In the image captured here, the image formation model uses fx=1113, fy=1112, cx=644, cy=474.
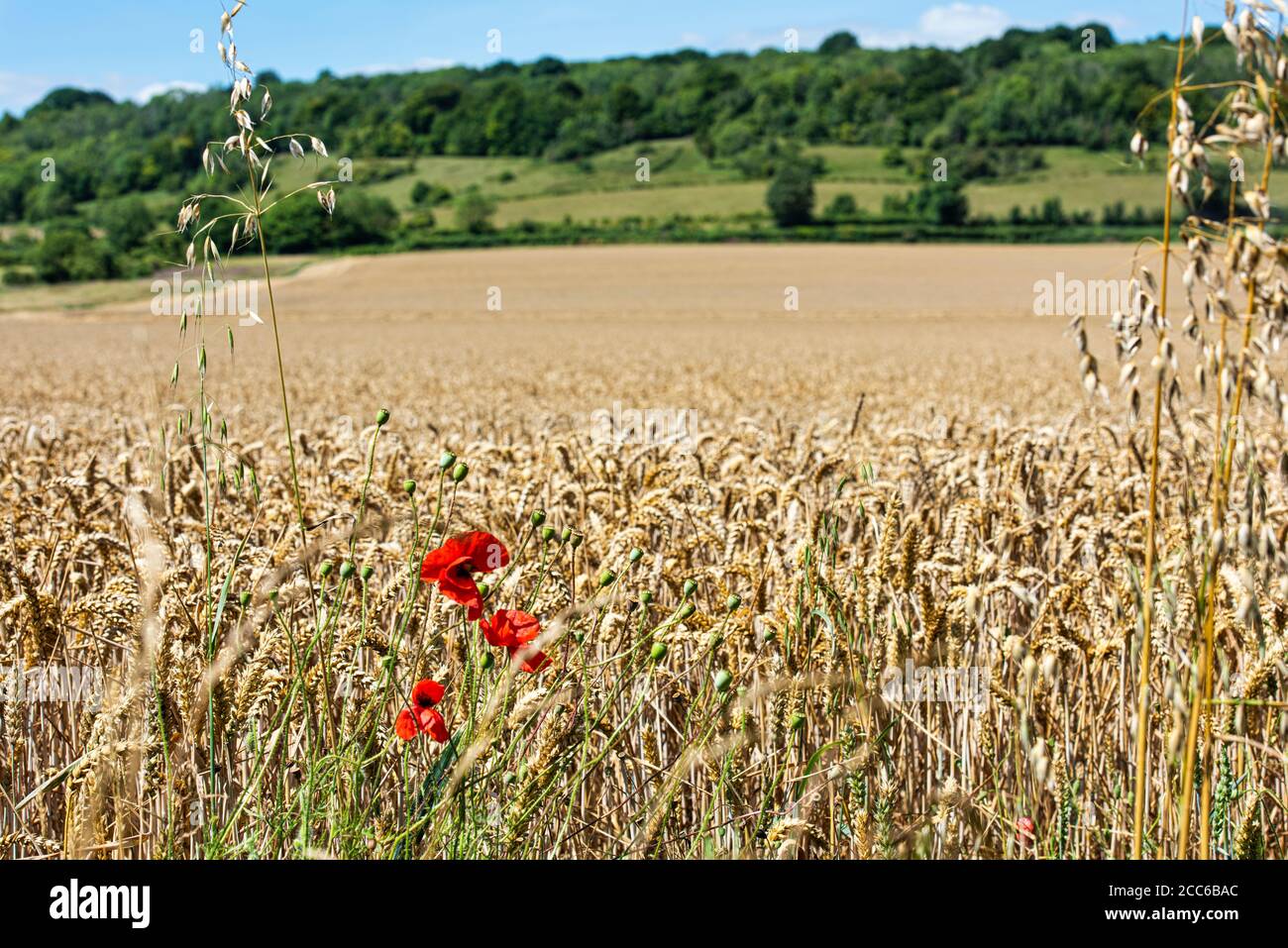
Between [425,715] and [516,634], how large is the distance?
240 mm

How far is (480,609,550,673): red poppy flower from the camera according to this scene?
6.89ft

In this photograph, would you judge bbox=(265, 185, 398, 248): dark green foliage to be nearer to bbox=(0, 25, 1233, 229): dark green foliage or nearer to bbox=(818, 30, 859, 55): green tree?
bbox=(0, 25, 1233, 229): dark green foliage

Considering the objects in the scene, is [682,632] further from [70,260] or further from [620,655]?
[70,260]

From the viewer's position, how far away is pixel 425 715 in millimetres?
2160

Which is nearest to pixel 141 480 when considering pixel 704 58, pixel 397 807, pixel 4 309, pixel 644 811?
pixel 397 807

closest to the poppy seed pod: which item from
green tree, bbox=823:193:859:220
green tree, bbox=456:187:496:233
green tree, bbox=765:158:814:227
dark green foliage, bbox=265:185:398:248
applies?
dark green foliage, bbox=265:185:398:248

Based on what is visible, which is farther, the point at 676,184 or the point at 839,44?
the point at 839,44

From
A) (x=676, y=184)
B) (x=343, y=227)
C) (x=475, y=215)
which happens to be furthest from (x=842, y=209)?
(x=343, y=227)

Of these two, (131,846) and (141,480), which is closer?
(131,846)

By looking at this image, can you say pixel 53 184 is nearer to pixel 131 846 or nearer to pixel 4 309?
pixel 4 309

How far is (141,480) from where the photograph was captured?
4887 millimetres
